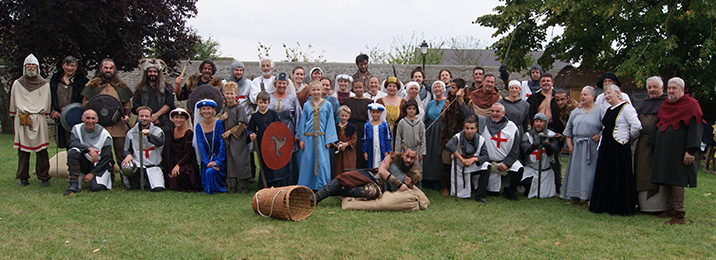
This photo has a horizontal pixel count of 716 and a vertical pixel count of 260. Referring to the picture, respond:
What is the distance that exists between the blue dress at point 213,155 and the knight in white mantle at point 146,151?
51 cm

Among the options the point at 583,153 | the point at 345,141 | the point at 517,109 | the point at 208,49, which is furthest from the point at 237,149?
the point at 208,49

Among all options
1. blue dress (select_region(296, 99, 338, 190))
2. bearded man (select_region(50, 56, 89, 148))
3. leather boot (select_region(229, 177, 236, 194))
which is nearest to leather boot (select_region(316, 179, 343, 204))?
blue dress (select_region(296, 99, 338, 190))

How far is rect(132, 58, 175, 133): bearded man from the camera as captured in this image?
7.35m

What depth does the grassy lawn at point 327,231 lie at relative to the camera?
4367 mm

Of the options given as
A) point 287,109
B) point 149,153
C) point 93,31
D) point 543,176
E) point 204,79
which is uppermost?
point 93,31

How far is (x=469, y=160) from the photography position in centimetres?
675

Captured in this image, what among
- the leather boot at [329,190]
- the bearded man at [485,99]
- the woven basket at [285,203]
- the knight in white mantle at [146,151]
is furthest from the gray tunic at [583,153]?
the knight in white mantle at [146,151]

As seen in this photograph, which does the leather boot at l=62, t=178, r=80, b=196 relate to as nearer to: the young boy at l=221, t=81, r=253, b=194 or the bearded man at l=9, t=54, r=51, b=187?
the bearded man at l=9, t=54, r=51, b=187

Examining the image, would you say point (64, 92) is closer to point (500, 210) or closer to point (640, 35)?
point (500, 210)

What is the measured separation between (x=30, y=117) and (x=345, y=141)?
4.05 m

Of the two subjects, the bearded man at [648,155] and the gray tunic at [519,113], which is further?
the gray tunic at [519,113]

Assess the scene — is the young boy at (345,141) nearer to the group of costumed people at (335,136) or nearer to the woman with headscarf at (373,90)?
the group of costumed people at (335,136)

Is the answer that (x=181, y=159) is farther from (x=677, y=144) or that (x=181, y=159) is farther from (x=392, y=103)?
→ (x=677, y=144)

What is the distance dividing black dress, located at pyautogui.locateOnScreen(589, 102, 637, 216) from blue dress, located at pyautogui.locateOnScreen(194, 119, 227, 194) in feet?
14.5
